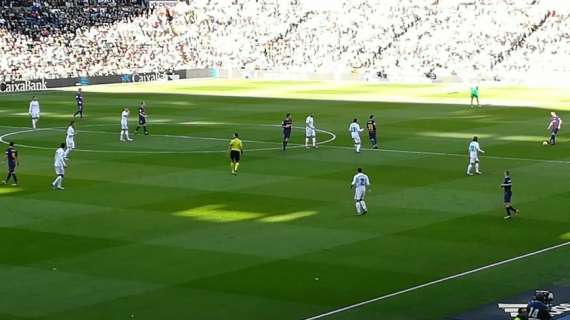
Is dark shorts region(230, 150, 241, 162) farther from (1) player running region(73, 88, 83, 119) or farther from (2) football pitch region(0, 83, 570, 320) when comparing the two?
(1) player running region(73, 88, 83, 119)

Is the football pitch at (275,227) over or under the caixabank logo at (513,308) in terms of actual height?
under

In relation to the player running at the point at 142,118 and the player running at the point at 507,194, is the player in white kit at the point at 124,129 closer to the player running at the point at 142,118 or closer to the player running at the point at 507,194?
the player running at the point at 142,118

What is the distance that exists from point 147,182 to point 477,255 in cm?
1684

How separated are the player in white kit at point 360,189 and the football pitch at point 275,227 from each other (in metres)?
0.50

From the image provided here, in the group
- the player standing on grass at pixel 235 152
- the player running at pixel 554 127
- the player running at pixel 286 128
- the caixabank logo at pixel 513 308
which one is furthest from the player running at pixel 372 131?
the caixabank logo at pixel 513 308

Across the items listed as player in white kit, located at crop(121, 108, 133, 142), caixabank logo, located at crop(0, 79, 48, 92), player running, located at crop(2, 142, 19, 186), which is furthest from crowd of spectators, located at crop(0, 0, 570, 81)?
player running, located at crop(2, 142, 19, 186)

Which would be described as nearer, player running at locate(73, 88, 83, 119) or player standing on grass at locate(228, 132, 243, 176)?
player standing on grass at locate(228, 132, 243, 176)

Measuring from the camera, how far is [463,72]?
340 ft

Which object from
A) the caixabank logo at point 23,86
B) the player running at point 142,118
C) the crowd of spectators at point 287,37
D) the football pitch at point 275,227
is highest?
the crowd of spectators at point 287,37

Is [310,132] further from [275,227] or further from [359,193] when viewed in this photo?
[275,227]

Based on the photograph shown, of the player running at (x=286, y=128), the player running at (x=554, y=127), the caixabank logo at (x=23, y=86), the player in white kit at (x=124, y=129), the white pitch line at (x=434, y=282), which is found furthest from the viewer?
the caixabank logo at (x=23, y=86)

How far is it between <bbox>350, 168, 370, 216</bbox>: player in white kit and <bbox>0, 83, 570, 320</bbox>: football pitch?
50 centimetres

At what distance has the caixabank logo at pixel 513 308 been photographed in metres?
23.9

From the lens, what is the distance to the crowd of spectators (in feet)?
342
